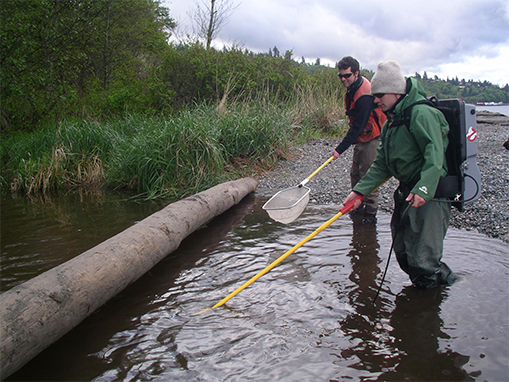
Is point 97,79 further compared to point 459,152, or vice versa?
point 97,79

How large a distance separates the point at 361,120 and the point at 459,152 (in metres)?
2.31

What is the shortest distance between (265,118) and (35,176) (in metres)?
5.73

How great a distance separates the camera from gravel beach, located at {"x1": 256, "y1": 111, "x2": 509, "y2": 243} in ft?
17.0

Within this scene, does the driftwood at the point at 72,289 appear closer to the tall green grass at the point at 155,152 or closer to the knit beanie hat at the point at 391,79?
the knit beanie hat at the point at 391,79

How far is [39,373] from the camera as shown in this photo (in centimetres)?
248

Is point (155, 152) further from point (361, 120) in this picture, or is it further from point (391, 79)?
point (391, 79)

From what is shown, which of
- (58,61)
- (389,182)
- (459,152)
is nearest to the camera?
(459,152)

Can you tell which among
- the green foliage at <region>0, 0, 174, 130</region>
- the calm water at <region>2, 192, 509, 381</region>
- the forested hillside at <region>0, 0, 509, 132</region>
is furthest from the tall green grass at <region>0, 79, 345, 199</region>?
the calm water at <region>2, 192, 509, 381</region>

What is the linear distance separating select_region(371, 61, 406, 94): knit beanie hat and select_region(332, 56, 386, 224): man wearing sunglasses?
1911mm

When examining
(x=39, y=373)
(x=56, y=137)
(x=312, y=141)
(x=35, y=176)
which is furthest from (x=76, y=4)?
(x=39, y=373)

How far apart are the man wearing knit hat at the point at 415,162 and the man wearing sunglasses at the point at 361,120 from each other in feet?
6.32

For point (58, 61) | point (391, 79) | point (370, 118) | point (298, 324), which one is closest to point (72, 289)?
point (298, 324)

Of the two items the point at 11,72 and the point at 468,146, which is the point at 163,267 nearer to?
the point at 468,146

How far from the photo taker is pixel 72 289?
9.23 feet
